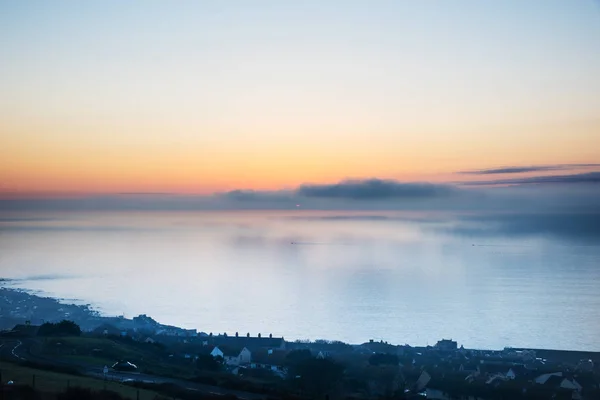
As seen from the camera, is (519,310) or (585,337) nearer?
(585,337)

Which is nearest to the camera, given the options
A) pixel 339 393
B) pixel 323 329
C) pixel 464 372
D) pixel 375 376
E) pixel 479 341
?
pixel 339 393

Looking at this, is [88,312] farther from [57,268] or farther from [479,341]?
[57,268]

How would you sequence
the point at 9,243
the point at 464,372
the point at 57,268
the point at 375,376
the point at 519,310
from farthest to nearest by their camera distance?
the point at 9,243
the point at 57,268
the point at 519,310
the point at 464,372
the point at 375,376

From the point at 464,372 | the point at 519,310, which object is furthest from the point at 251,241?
the point at 464,372

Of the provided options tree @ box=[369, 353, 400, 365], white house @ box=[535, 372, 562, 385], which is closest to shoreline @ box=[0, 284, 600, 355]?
tree @ box=[369, 353, 400, 365]

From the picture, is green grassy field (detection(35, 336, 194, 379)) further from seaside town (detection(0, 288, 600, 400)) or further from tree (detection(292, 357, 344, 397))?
tree (detection(292, 357, 344, 397))

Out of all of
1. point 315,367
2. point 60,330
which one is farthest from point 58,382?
point 60,330
